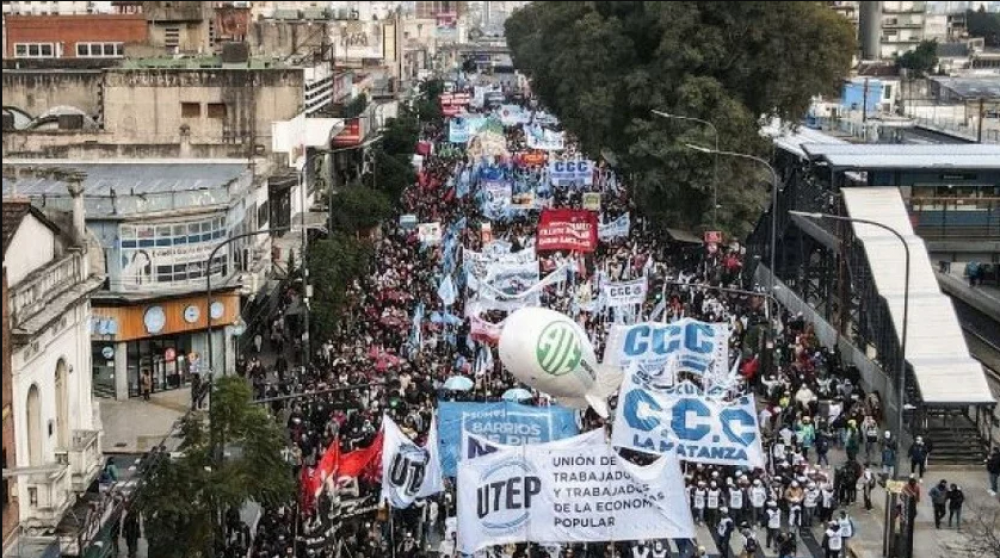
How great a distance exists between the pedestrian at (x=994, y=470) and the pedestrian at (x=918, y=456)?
1.24 m

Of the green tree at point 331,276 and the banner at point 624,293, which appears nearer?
the banner at point 624,293

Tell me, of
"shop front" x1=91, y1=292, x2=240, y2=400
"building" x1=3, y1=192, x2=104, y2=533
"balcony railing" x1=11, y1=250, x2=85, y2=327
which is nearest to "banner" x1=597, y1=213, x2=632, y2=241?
"shop front" x1=91, y1=292, x2=240, y2=400

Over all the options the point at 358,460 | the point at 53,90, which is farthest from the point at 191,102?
the point at 358,460

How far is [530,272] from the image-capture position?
4359cm

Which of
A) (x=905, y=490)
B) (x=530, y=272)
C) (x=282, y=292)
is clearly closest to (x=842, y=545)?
(x=905, y=490)

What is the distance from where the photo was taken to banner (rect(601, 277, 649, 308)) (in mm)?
41938

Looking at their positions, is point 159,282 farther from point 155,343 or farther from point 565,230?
point 565,230

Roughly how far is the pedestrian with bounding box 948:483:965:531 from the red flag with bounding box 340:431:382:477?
1036 cm

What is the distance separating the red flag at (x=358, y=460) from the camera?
87.2ft

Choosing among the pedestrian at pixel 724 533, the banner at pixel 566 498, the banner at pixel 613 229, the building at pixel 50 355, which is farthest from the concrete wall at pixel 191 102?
the banner at pixel 566 498

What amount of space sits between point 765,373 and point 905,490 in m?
11.8

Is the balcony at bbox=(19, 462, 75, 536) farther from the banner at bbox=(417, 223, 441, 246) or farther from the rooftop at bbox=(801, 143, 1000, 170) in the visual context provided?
the banner at bbox=(417, 223, 441, 246)

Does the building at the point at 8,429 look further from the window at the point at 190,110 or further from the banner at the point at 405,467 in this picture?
the window at the point at 190,110

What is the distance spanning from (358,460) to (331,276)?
19.0 m
